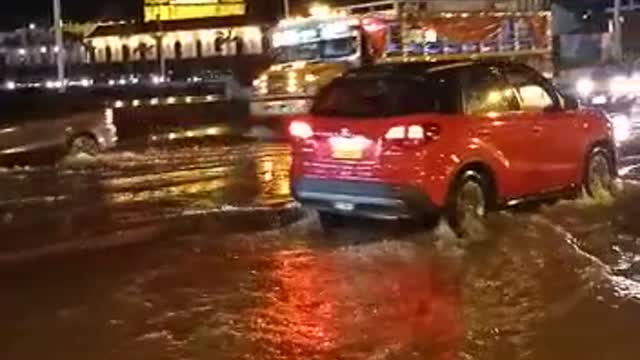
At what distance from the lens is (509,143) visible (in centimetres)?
1212

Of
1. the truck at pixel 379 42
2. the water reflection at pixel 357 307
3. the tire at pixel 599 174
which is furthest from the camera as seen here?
the truck at pixel 379 42

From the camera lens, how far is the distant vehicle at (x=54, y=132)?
2153 centimetres

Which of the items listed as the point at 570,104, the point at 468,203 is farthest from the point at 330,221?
the point at 570,104

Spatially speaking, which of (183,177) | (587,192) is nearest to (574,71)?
(183,177)

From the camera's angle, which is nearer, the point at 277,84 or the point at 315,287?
the point at 315,287

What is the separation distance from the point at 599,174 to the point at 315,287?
554cm

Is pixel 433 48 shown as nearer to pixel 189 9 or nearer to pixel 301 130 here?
pixel 301 130

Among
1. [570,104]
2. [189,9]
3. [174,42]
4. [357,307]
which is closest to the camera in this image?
[357,307]

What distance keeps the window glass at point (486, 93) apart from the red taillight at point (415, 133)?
23.7 inches

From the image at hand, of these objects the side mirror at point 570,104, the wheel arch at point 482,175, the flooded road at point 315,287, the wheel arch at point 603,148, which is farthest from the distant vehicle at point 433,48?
the wheel arch at point 482,175

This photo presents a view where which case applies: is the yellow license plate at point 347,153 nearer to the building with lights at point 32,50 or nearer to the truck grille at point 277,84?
the truck grille at point 277,84

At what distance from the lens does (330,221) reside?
12688 millimetres

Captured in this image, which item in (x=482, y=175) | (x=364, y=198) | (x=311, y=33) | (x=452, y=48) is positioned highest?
(x=311, y=33)

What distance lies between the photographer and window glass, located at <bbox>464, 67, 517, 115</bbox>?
11836mm
